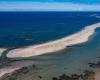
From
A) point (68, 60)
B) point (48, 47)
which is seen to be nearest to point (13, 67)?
point (68, 60)

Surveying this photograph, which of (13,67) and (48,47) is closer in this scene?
(13,67)

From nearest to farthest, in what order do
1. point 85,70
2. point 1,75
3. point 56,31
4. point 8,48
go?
1. point 1,75
2. point 85,70
3. point 8,48
4. point 56,31

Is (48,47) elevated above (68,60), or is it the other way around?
(48,47)

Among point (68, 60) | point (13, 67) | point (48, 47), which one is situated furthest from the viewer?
point (48, 47)

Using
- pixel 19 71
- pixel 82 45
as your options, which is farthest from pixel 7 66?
pixel 82 45

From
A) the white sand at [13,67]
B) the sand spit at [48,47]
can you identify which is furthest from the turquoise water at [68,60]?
the sand spit at [48,47]

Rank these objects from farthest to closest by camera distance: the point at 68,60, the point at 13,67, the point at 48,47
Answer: the point at 48,47
the point at 68,60
the point at 13,67

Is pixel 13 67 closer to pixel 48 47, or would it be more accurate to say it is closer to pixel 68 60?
pixel 68 60

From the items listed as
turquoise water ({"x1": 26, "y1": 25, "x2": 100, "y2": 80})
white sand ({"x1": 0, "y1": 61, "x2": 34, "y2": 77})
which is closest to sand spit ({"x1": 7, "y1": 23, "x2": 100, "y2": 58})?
turquoise water ({"x1": 26, "y1": 25, "x2": 100, "y2": 80})

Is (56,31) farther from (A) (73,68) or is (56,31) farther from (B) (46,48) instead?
(A) (73,68)

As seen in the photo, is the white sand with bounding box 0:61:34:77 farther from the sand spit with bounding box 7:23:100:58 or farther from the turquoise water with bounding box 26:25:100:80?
the sand spit with bounding box 7:23:100:58

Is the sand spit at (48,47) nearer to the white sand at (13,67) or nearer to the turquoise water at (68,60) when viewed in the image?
the turquoise water at (68,60)
